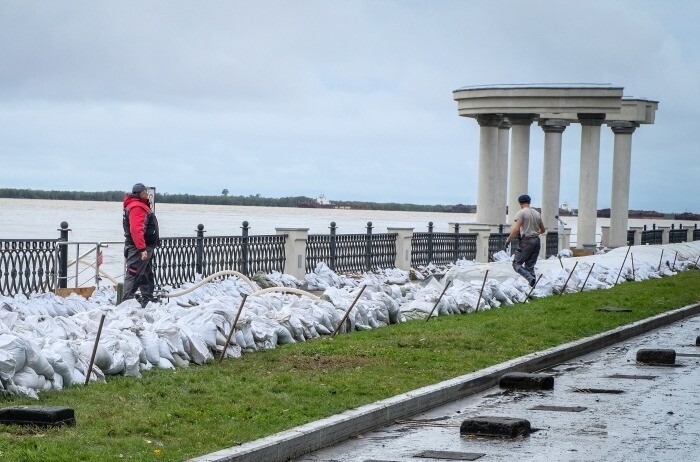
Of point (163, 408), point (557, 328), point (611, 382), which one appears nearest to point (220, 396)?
point (163, 408)

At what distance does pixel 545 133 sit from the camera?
47531 millimetres

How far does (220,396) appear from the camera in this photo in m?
10.9

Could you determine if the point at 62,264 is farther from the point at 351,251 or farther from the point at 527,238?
the point at 351,251

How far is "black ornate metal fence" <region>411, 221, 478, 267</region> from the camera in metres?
35.9

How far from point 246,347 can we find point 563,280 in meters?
14.2

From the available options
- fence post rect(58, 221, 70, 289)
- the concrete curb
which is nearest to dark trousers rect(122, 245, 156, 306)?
fence post rect(58, 221, 70, 289)

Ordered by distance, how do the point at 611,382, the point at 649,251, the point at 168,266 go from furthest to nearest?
the point at 649,251 → the point at 168,266 → the point at 611,382

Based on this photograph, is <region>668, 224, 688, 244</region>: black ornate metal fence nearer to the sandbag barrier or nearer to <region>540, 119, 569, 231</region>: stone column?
<region>540, 119, 569, 231</region>: stone column

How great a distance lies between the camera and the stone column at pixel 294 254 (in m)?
28.3

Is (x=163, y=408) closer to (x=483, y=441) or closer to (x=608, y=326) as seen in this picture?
(x=483, y=441)

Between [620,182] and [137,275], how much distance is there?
35.8 meters

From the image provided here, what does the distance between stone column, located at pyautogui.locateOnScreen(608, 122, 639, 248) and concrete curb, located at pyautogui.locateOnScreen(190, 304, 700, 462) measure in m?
35.4

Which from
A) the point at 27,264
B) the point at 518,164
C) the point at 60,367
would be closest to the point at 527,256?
the point at 27,264

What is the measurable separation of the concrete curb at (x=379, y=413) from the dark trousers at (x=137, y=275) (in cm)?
738
